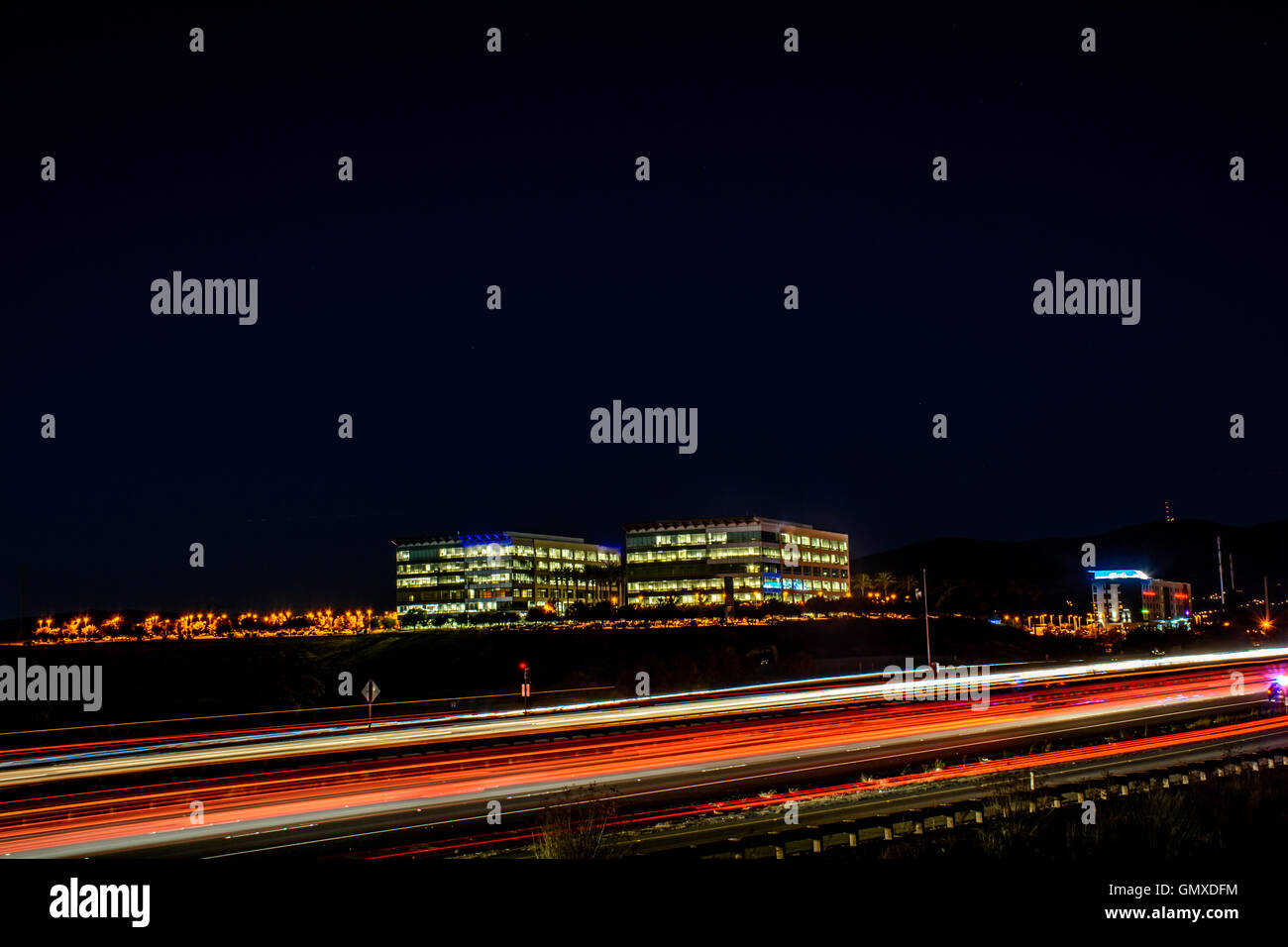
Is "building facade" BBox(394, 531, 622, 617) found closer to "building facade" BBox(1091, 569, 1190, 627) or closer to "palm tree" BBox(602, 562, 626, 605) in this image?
"palm tree" BBox(602, 562, 626, 605)

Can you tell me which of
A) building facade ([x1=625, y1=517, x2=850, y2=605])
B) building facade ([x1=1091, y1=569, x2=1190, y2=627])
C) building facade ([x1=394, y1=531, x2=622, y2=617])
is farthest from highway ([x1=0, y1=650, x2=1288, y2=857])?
building facade ([x1=394, y1=531, x2=622, y2=617])

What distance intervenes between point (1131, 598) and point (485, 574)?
109 metres

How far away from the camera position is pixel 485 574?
190m

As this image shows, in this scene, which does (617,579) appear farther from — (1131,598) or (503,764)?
(503,764)

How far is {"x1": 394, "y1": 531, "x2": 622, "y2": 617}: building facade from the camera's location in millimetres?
188875

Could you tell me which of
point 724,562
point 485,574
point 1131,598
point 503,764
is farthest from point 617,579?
point 503,764

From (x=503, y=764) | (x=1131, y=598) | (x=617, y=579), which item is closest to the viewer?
(x=503, y=764)

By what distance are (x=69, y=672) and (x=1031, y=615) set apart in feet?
347

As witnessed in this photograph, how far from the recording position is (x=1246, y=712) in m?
28.7

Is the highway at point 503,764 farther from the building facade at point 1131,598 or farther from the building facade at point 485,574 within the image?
the building facade at point 485,574

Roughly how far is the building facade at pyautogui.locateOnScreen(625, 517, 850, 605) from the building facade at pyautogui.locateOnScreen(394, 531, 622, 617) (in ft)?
35.8

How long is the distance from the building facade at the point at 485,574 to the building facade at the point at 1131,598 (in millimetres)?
80870
